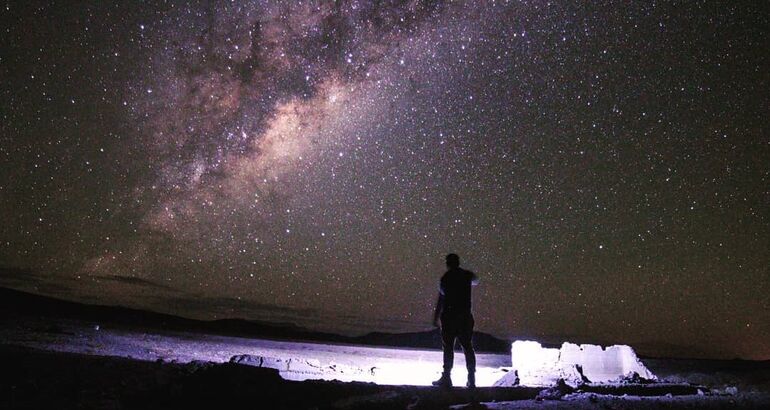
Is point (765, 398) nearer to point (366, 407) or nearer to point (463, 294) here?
point (463, 294)

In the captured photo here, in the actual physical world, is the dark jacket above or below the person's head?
below

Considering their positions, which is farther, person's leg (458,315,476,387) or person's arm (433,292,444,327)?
person's arm (433,292,444,327)

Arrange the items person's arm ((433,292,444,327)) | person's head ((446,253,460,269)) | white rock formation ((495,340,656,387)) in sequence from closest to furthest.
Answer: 1. person's head ((446,253,460,269))
2. person's arm ((433,292,444,327))
3. white rock formation ((495,340,656,387))

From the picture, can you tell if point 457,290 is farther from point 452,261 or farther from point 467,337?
point 467,337

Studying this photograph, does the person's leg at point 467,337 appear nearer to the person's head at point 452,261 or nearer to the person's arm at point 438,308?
the person's arm at point 438,308

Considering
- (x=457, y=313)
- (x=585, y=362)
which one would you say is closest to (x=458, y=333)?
(x=457, y=313)

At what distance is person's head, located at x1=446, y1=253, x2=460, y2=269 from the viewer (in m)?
6.49

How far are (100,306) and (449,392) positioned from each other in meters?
102

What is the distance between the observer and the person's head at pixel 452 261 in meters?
6.49

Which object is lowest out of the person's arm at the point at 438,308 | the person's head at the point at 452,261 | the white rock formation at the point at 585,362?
the white rock formation at the point at 585,362

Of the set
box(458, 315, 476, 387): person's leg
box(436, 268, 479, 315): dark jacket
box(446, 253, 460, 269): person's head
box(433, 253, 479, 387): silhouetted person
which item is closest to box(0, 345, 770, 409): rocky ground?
box(458, 315, 476, 387): person's leg

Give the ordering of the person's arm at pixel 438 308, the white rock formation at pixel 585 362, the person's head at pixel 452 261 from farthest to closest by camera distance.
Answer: the white rock formation at pixel 585 362 < the person's arm at pixel 438 308 < the person's head at pixel 452 261

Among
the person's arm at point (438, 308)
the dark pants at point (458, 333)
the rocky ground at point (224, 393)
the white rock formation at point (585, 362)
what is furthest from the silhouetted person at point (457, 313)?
the white rock formation at point (585, 362)

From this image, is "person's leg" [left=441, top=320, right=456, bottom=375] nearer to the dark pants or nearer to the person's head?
the dark pants
